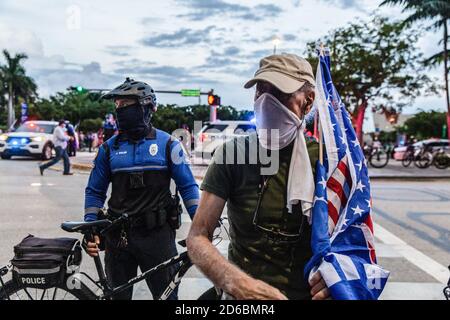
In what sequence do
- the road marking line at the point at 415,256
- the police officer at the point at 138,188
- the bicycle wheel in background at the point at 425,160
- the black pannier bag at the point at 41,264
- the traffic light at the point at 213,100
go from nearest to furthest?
the black pannier bag at the point at 41,264
the police officer at the point at 138,188
the road marking line at the point at 415,256
the bicycle wheel in background at the point at 425,160
the traffic light at the point at 213,100

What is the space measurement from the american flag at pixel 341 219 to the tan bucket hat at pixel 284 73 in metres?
0.11

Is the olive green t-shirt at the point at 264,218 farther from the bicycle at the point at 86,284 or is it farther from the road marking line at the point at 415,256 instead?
the road marking line at the point at 415,256

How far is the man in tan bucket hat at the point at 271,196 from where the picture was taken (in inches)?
74.9

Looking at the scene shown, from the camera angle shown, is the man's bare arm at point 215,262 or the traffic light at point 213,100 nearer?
the man's bare arm at point 215,262

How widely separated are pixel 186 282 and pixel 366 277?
11.5 ft

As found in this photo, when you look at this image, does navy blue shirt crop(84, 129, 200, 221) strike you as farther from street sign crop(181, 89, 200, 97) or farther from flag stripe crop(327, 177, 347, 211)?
street sign crop(181, 89, 200, 97)

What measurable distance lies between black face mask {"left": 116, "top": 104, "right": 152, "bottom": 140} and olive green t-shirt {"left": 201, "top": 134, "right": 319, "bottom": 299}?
54.7 inches

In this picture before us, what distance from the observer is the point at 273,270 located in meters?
1.93

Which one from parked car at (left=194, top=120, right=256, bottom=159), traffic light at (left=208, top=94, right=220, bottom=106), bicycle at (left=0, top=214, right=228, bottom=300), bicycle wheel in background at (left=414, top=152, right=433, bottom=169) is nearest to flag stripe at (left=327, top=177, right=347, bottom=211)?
bicycle at (left=0, top=214, right=228, bottom=300)

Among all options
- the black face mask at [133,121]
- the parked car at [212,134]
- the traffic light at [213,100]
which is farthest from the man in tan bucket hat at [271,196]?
the traffic light at [213,100]

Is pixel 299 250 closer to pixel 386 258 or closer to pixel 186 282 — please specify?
pixel 186 282

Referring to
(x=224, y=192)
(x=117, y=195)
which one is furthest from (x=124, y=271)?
(x=224, y=192)

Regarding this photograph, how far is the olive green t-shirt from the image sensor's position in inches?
75.5
